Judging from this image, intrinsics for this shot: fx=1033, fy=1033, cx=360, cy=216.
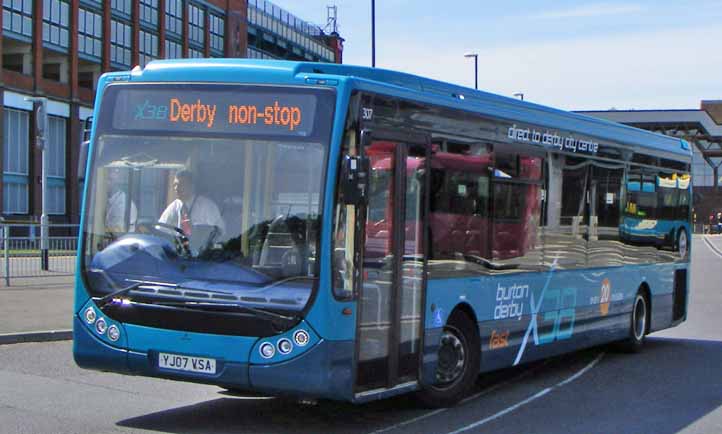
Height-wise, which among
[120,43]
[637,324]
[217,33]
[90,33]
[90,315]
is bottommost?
[637,324]

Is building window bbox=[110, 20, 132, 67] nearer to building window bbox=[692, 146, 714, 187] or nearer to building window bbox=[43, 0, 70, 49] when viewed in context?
building window bbox=[43, 0, 70, 49]

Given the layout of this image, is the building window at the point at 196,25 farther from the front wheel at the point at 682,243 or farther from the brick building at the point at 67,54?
the front wheel at the point at 682,243

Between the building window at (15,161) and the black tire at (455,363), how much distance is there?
134 feet

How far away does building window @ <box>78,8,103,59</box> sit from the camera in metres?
51.8

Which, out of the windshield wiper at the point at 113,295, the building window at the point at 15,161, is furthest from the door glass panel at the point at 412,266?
the building window at the point at 15,161

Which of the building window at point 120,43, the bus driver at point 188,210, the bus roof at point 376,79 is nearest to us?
the bus driver at point 188,210

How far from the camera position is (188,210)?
7.82m

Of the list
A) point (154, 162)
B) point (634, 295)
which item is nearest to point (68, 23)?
point (634, 295)

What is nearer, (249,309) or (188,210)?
(249,309)

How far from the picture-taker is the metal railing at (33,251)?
19.9 metres

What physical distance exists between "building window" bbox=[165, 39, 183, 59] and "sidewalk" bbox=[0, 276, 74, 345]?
39954mm

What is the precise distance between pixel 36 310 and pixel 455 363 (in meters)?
9.00

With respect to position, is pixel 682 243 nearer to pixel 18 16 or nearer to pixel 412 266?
pixel 412 266

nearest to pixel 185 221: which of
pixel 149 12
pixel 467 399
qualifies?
pixel 467 399
